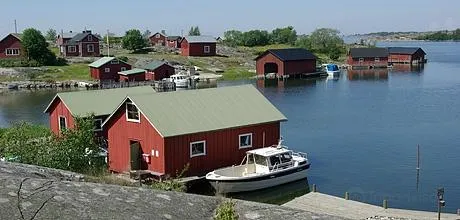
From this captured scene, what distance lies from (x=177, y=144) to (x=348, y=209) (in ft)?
25.3

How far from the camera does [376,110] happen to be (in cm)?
5359

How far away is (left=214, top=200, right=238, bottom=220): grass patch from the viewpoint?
3754 millimetres

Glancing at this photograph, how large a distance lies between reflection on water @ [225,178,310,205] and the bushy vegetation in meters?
6.49

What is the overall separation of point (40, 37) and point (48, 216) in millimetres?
89184

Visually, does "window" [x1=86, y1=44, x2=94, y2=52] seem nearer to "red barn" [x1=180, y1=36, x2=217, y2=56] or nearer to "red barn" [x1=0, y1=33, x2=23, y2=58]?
"red barn" [x1=0, y1=33, x2=23, y2=58]

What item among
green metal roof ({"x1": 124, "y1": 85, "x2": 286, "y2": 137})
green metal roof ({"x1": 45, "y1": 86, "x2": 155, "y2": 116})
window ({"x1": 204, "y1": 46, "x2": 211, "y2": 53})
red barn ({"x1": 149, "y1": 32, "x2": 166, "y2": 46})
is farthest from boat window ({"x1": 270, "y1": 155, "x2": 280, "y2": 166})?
red barn ({"x1": 149, "y1": 32, "x2": 166, "y2": 46})

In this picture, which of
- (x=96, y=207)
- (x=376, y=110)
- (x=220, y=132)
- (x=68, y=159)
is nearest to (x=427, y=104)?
(x=376, y=110)

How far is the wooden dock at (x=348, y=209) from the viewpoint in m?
20.1

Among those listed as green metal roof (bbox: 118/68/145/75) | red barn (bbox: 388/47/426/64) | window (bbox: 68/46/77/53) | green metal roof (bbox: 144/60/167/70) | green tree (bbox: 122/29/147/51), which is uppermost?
green tree (bbox: 122/29/147/51)

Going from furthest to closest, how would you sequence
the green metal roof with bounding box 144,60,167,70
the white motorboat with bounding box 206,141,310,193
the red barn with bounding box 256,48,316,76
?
the red barn with bounding box 256,48,316,76
the green metal roof with bounding box 144,60,167,70
the white motorboat with bounding box 206,141,310,193

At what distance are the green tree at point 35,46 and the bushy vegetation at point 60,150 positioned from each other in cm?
6742

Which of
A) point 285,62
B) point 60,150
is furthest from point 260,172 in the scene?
point 285,62

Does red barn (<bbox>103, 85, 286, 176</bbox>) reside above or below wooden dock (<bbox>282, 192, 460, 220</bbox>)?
above

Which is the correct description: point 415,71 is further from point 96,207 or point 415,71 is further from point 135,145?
point 96,207
